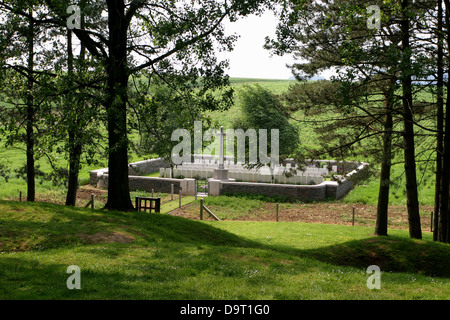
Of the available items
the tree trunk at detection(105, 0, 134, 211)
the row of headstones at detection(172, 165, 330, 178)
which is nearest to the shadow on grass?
the tree trunk at detection(105, 0, 134, 211)

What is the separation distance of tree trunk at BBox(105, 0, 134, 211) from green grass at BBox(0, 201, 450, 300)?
1.26m

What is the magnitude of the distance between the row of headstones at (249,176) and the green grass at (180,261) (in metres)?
13.6

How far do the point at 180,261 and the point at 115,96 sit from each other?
6.96 m

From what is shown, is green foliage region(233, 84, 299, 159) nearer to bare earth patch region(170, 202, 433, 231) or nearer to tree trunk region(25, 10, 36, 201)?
bare earth patch region(170, 202, 433, 231)

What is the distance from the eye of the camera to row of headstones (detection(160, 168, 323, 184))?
101 ft

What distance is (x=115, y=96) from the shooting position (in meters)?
14.7

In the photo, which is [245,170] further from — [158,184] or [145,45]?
[145,45]

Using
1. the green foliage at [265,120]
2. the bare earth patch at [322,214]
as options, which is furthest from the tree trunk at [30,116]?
the green foliage at [265,120]

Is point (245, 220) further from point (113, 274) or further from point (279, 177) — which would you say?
point (113, 274)

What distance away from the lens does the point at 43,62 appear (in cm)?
1917

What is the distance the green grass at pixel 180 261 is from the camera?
7398 millimetres

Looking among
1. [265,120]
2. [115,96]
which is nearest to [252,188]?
[265,120]
